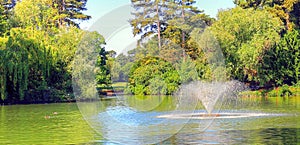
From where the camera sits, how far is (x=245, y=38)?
128 ft

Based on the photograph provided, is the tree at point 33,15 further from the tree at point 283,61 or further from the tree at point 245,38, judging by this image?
the tree at point 283,61

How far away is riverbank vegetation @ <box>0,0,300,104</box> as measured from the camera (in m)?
33.7

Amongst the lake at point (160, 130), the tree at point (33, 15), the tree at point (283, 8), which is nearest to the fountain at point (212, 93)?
the lake at point (160, 130)

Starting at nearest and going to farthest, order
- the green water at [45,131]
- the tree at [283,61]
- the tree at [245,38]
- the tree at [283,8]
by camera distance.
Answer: the green water at [45,131]
the tree at [245,38]
the tree at [283,61]
the tree at [283,8]

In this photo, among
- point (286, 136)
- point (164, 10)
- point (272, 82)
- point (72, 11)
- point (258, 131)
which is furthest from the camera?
point (72, 11)

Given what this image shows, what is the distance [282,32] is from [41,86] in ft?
67.1

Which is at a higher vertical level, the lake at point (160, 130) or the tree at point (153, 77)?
the tree at point (153, 77)

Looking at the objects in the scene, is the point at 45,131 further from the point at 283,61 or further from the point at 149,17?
the point at 283,61

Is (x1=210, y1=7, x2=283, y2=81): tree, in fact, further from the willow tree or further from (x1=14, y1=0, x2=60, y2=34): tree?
(x1=14, y1=0, x2=60, y2=34): tree

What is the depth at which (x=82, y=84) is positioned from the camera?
36.9 meters

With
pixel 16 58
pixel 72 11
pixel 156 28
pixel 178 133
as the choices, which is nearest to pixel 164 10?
pixel 156 28

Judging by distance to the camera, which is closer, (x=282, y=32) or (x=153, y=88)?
(x=153, y=88)

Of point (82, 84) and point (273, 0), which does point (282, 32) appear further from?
point (82, 84)

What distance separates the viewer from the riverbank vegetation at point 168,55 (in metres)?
33.7
